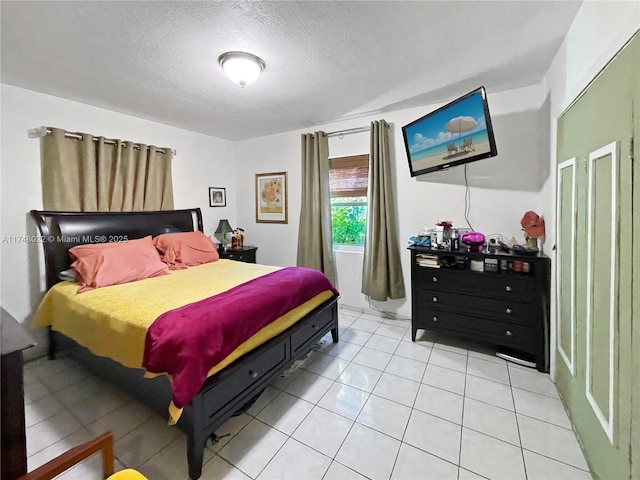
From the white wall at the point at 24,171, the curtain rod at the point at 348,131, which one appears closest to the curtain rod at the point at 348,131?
the curtain rod at the point at 348,131

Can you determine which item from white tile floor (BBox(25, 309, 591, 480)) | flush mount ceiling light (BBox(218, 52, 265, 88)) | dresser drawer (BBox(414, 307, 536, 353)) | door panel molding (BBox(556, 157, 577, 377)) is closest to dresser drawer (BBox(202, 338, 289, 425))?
white tile floor (BBox(25, 309, 591, 480))

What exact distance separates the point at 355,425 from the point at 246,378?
2.40ft

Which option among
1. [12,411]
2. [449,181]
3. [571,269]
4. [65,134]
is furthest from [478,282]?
[65,134]

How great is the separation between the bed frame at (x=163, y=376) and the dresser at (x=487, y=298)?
91 cm

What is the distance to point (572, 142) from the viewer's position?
64.4 inches

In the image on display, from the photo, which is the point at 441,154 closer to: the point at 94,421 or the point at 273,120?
the point at 273,120

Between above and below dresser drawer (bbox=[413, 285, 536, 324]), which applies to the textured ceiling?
above

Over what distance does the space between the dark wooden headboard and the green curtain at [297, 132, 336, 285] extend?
64.9 inches

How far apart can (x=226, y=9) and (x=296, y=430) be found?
2.45 meters

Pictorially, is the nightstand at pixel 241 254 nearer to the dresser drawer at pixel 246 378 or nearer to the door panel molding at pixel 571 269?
the dresser drawer at pixel 246 378

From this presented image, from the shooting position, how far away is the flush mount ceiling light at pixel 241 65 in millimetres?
1897

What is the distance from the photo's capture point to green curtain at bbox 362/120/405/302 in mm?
3070

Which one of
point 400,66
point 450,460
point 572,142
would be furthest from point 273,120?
point 450,460

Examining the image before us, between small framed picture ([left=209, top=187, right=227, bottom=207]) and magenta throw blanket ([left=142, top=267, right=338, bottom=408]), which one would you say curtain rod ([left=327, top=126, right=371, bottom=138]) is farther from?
magenta throw blanket ([left=142, top=267, right=338, bottom=408])
